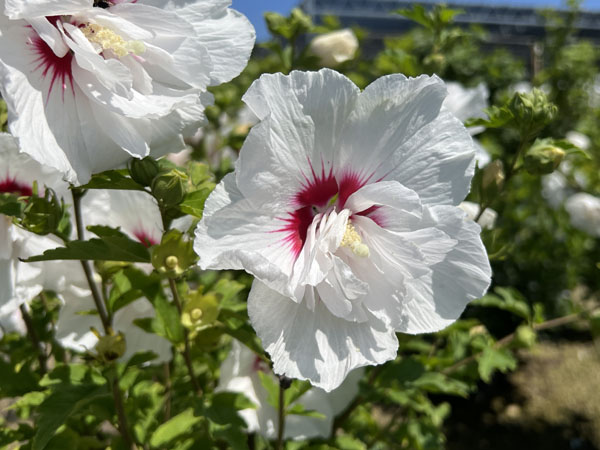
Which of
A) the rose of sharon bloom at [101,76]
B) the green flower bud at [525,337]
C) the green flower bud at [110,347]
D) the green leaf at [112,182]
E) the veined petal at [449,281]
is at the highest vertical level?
the rose of sharon bloom at [101,76]

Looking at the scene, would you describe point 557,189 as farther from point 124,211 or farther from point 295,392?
point 124,211

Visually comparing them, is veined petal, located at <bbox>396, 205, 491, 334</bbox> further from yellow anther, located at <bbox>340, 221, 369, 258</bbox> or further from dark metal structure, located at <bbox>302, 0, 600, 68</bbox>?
dark metal structure, located at <bbox>302, 0, 600, 68</bbox>

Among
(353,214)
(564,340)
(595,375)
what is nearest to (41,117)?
(353,214)

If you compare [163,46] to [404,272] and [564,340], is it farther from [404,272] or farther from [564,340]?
[564,340]

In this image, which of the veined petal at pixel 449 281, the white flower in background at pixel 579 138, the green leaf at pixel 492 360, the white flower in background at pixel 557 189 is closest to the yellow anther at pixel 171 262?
the veined petal at pixel 449 281

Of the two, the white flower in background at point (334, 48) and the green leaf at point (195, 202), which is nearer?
the green leaf at point (195, 202)

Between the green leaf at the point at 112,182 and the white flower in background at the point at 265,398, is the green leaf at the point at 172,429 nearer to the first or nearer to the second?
the white flower in background at the point at 265,398

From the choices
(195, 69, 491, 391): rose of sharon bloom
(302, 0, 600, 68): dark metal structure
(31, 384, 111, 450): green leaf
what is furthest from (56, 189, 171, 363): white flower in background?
(302, 0, 600, 68): dark metal structure

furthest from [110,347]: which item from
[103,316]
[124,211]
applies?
[124,211]
